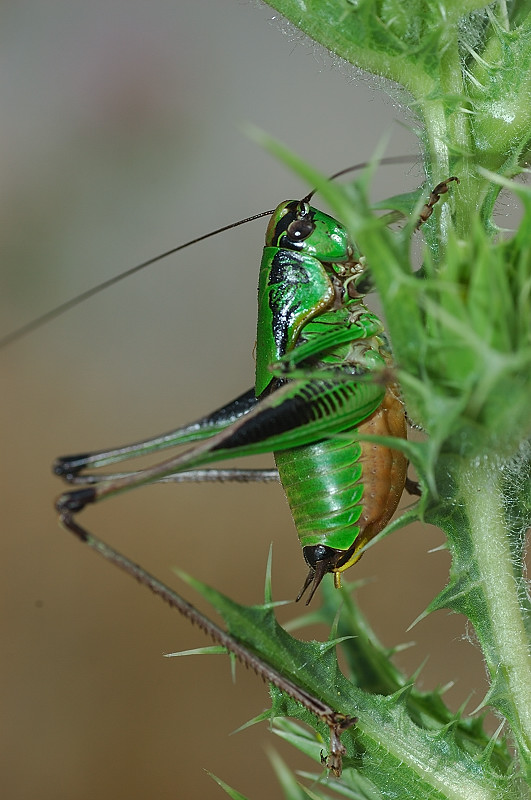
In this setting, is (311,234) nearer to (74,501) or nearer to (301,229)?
(301,229)

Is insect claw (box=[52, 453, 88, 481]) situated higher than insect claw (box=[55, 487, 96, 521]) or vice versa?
insect claw (box=[52, 453, 88, 481])

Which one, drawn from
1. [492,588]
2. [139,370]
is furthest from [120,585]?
[492,588]

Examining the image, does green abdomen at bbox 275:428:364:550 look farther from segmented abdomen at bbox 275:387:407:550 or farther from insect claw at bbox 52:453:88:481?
insect claw at bbox 52:453:88:481

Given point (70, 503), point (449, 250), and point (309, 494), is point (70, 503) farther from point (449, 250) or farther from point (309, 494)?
point (449, 250)

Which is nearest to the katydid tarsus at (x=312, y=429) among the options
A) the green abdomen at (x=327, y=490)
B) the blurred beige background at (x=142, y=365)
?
the green abdomen at (x=327, y=490)

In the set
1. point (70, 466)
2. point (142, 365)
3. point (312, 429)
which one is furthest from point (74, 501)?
point (142, 365)

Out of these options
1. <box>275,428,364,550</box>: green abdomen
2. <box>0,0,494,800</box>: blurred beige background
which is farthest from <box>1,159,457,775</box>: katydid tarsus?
<box>0,0,494,800</box>: blurred beige background

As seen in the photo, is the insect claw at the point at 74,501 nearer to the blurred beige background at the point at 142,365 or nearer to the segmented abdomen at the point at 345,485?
the segmented abdomen at the point at 345,485
